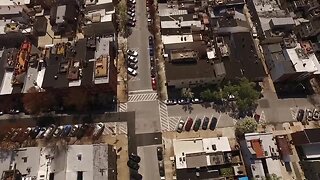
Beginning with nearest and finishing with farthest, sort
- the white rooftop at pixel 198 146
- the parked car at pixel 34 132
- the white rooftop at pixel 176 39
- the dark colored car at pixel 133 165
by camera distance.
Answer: the white rooftop at pixel 198 146 → the dark colored car at pixel 133 165 → the parked car at pixel 34 132 → the white rooftop at pixel 176 39

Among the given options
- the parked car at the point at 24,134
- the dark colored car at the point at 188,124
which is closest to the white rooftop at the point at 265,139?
the dark colored car at the point at 188,124

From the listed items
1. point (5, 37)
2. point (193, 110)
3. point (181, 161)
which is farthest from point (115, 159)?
point (5, 37)

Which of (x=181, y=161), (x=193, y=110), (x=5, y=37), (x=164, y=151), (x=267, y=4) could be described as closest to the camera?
(x=181, y=161)

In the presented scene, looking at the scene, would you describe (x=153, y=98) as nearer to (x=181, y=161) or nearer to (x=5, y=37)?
(x=181, y=161)

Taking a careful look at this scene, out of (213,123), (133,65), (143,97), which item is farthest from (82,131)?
(213,123)

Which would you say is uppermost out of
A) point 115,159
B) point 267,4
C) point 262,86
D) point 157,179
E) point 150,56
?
point 267,4

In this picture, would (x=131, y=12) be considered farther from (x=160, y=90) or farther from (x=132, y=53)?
(x=160, y=90)

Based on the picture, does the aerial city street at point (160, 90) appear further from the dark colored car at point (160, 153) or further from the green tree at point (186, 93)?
the dark colored car at point (160, 153)
